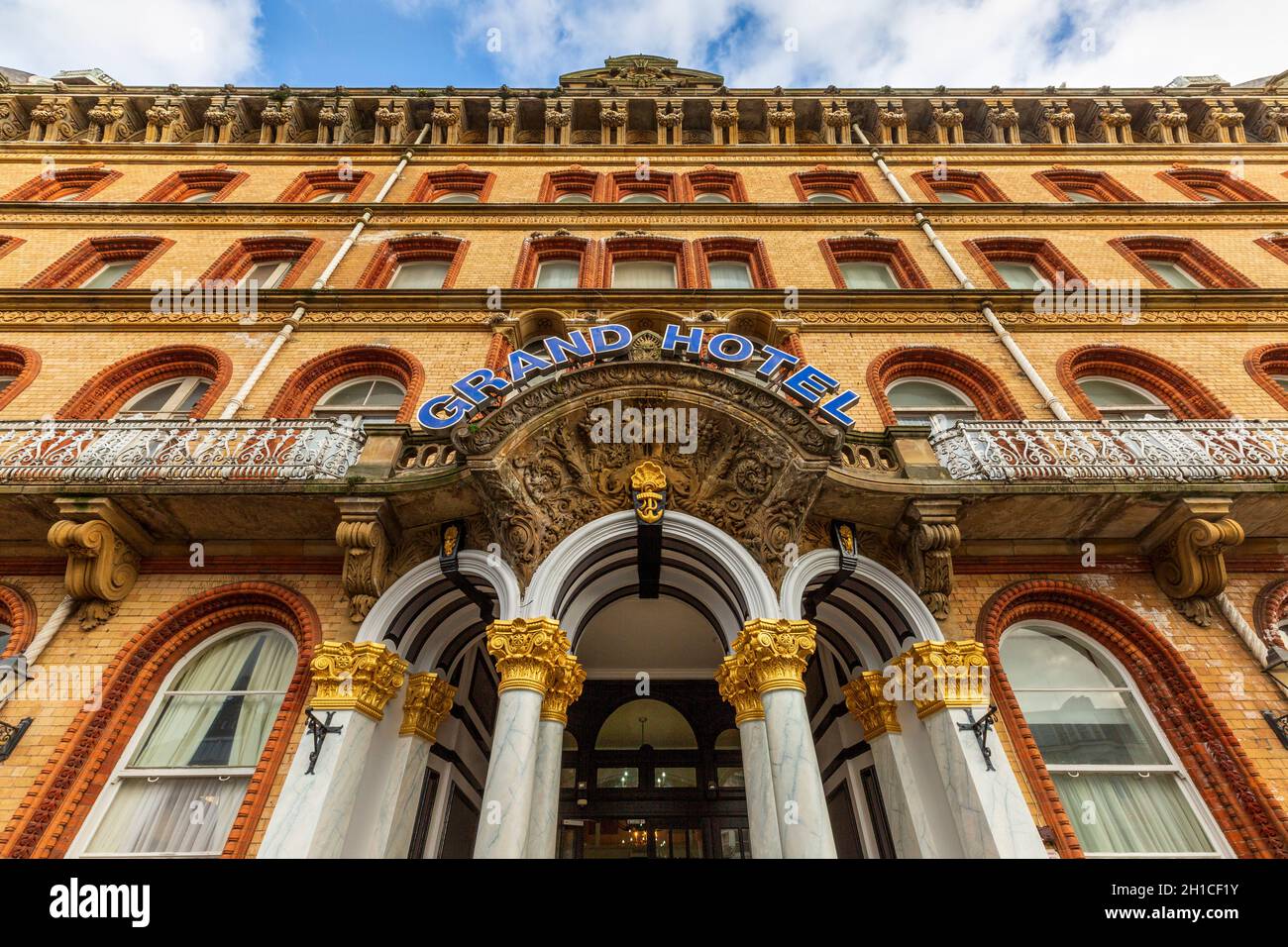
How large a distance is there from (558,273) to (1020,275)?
1231 cm

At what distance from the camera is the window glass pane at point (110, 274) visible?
49.0ft

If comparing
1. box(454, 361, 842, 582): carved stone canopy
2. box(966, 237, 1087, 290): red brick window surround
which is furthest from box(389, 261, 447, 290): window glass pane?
box(966, 237, 1087, 290): red brick window surround

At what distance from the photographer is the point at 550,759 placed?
727 cm

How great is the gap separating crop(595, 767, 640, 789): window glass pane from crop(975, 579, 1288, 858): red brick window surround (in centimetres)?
696

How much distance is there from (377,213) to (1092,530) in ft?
59.6

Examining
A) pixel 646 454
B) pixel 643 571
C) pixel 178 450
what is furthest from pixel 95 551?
pixel 646 454

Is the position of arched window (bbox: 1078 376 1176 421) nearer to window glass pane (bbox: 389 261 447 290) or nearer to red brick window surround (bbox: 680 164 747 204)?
red brick window surround (bbox: 680 164 747 204)

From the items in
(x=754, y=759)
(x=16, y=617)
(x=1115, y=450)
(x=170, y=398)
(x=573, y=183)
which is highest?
(x=573, y=183)

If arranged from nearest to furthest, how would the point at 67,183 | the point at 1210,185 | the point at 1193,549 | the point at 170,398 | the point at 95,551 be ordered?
the point at 95,551 < the point at 1193,549 < the point at 170,398 < the point at 67,183 < the point at 1210,185

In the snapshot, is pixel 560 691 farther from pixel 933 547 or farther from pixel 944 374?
pixel 944 374

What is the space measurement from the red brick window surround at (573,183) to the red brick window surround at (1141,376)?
13834 mm

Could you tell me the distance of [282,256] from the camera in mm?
15570
